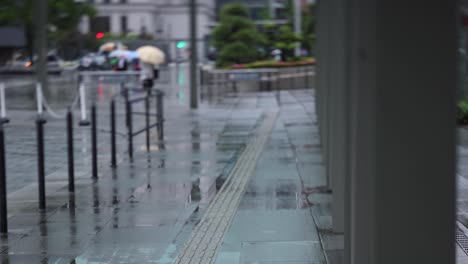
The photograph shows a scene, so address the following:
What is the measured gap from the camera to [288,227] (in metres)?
8.95

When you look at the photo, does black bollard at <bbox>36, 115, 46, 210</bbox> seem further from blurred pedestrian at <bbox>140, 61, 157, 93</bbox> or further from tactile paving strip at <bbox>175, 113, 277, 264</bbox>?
blurred pedestrian at <bbox>140, 61, 157, 93</bbox>

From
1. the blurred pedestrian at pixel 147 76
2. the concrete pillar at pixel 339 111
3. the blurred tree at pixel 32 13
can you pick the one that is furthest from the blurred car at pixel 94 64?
the concrete pillar at pixel 339 111

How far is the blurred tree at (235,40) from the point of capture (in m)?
44.2

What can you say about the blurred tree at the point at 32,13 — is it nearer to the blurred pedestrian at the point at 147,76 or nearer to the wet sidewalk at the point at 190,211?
the blurred pedestrian at the point at 147,76

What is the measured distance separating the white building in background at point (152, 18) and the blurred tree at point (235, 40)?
57728 mm

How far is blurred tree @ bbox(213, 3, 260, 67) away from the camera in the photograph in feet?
145

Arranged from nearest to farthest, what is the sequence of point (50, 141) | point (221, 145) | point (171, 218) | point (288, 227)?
1. point (288, 227)
2. point (171, 218)
3. point (221, 145)
4. point (50, 141)

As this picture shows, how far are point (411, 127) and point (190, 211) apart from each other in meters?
5.57

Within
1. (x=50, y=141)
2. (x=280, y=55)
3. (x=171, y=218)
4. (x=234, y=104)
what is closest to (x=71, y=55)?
(x=280, y=55)

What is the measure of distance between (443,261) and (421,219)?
0.86ft

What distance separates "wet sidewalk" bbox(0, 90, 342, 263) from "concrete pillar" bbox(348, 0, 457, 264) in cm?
277

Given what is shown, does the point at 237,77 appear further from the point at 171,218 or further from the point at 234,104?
the point at 171,218

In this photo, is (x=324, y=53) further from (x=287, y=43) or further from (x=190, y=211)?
(x=287, y=43)

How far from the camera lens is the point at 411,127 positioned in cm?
470
